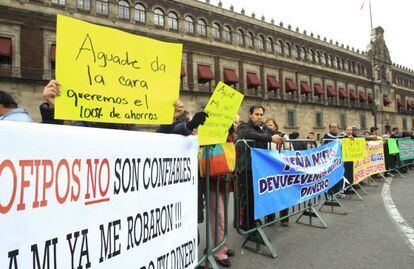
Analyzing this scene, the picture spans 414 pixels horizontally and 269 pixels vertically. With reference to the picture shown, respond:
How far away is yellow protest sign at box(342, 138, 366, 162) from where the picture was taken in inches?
256

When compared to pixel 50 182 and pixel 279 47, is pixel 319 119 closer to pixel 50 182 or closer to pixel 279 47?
pixel 279 47

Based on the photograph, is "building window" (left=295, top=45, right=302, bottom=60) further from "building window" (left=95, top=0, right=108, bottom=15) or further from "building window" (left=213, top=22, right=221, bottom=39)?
"building window" (left=95, top=0, right=108, bottom=15)

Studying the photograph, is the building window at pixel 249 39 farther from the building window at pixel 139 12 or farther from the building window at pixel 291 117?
the building window at pixel 139 12

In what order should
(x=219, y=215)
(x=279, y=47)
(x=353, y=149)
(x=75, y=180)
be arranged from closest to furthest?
(x=75, y=180)
(x=219, y=215)
(x=353, y=149)
(x=279, y=47)

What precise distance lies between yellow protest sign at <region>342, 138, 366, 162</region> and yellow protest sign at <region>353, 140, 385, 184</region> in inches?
6.9

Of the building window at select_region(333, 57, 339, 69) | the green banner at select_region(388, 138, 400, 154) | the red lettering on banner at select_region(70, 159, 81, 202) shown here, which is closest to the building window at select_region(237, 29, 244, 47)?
the building window at select_region(333, 57, 339, 69)

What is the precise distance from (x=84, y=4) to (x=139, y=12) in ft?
14.2

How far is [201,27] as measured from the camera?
27.9 meters

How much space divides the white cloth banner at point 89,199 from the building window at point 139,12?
24.8m

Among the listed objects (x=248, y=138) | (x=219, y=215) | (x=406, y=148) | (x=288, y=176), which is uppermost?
(x=248, y=138)

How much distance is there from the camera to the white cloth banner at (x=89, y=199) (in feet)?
3.98

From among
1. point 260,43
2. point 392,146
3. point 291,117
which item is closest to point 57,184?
point 392,146

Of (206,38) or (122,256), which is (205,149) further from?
(206,38)

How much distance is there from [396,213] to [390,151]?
18.6 ft
